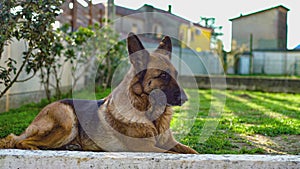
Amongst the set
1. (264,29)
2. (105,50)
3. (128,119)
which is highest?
(264,29)

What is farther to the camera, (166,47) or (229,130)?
(229,130)

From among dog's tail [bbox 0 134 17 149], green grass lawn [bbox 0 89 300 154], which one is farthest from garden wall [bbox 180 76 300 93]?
dog's tail [bbox 0 134 17 149]

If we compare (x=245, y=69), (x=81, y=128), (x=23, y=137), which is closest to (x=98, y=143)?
(x=81, y=128)

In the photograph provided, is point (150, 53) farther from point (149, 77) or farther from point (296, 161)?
point (296, 161)

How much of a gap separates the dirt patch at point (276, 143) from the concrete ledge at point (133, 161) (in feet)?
4.20

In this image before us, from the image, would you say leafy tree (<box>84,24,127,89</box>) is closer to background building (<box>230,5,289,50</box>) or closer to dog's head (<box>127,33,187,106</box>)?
dog's head (<box>127,33,187,106</box>)

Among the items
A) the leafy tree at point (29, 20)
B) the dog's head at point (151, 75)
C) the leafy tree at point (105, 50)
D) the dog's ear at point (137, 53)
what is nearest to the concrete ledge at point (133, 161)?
the dog's head at point (151, 75)

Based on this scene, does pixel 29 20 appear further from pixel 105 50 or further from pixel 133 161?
pixel 105 50

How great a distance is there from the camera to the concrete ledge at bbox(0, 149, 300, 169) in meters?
2.63

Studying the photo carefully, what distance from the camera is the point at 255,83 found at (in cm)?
1458

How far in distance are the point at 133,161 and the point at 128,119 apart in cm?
71

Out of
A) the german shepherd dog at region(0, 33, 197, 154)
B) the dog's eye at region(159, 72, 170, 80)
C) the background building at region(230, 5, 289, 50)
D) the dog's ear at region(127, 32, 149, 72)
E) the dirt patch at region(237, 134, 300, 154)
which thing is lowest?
the dirt patch at region(237, 134, 300, 154)

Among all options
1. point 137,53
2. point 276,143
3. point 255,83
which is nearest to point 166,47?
point 137,53

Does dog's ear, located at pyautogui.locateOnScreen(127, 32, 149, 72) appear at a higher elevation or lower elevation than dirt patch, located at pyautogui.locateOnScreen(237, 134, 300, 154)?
higher
